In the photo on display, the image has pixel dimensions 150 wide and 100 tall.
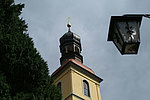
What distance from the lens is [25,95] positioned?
8.06 metres

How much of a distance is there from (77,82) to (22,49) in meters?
14.5

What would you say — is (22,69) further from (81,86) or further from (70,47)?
(70,47)

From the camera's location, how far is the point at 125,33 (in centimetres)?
331

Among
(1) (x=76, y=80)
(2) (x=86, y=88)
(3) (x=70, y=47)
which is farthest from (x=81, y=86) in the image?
(3) (x=70, y=47)

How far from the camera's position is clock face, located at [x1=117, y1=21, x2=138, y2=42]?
10.6ft

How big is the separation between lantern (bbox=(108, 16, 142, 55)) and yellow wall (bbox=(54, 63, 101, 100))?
1830 centimetres

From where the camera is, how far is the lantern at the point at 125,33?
10.4ft

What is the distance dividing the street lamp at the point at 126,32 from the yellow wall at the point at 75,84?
1830 cm

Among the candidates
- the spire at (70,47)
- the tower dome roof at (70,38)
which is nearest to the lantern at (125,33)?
the spire at (70,47)

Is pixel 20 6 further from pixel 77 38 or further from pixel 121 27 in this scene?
pixel 77 38

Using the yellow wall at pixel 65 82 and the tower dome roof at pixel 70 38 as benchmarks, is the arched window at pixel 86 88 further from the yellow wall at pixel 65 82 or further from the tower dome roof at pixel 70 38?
the tower dome roof at pixel 70 38

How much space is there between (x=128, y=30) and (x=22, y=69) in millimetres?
6034

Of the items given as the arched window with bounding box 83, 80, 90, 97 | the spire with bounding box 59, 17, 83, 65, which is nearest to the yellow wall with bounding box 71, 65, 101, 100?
the arched window with bounding box 83, 80, 90, 97

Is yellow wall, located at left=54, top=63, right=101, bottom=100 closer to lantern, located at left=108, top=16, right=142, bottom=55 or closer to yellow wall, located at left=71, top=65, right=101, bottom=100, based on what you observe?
yellow wall, located at left=71, top=65, right=101, bottom=100
